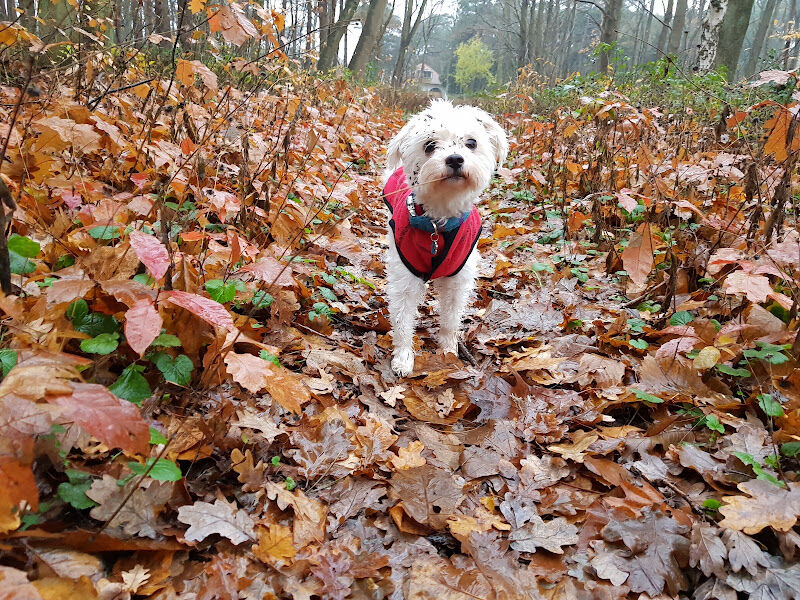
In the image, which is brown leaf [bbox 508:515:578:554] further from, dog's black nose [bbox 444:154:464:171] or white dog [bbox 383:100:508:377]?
dog's black nose [bbox 444:154:464:171]

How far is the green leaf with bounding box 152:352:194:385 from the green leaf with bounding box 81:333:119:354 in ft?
0.63

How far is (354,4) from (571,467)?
17310 mm

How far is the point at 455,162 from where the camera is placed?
3.27 m

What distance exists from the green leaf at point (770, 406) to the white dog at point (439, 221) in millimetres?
1802

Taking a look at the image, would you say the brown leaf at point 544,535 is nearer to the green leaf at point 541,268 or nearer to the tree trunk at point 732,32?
the green leaf at point 541,268

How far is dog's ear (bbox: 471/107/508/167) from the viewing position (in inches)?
152

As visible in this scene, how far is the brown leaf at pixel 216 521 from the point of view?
1.71 metres

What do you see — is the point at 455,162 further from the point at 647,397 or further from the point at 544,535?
the point at 544,535

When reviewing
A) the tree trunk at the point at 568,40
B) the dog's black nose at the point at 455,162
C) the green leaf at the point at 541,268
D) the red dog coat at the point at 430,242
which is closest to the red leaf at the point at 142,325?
the red dog coat at the point at 430,242

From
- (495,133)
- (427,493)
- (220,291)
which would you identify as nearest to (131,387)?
(220,291)

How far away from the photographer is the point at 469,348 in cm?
373

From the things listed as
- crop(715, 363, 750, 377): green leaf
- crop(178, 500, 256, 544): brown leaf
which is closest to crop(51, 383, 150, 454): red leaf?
crop(178, 500, 256, 544): brown leaf

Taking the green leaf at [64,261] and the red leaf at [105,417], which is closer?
the red leaf at [105,417]

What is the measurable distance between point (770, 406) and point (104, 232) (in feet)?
10.2
